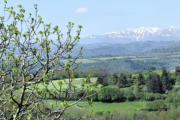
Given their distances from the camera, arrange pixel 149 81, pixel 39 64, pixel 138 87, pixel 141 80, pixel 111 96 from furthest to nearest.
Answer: pixel 141 80, pixel 138 87, pixel 149 81, pixel 111 96, pixel 39 64

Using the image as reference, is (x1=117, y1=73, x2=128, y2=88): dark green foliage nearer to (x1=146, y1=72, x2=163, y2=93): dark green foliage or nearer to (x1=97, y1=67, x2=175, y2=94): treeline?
(x1=97, y1=67, x2=175, y2=94): treeline

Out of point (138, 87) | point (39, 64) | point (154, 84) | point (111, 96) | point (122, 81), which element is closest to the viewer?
point (39, 64)

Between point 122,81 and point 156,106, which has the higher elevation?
point 122,81

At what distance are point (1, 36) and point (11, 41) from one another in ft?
1.07

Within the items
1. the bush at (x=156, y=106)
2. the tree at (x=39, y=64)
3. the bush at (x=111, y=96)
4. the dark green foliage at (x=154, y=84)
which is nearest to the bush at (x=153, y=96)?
the dark green foliage at (x=154, y=84)

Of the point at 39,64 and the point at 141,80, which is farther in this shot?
the point at 141,80

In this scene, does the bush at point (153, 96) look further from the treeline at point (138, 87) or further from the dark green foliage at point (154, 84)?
the dark green foliage at point (154, 84)

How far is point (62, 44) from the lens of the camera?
5.84 metres

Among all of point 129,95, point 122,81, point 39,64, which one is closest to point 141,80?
point 122,81

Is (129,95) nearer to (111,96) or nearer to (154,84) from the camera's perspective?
(111,96)

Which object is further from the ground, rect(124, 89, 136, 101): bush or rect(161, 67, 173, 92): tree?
rect(161, 67, 173, 92): tree

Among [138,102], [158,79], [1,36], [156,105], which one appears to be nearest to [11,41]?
[1,36]

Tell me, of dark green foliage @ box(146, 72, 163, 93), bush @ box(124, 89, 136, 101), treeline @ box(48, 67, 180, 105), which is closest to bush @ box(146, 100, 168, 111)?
treeline @ box(48, 67, 180, 105)

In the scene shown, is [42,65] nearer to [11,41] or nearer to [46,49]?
[46,49]
